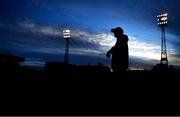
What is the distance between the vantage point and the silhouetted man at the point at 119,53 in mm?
8711

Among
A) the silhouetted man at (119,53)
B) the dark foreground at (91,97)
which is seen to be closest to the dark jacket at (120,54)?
the silhouetted man at (119,53)

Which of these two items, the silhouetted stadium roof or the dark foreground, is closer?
the dark foreground

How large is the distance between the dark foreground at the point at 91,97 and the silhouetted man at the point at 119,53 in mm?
288

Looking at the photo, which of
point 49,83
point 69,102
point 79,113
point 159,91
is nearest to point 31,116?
point 79,113

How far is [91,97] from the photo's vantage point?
7391 millimetres

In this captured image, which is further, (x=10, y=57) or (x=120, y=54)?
(x=10, y=57)

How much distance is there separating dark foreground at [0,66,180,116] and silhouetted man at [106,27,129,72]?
0.29m

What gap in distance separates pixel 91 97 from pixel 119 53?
207 cm

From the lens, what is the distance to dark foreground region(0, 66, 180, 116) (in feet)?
19.8

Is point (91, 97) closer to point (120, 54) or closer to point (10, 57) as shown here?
point (120, 54)

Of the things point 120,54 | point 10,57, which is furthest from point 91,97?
point 10,57

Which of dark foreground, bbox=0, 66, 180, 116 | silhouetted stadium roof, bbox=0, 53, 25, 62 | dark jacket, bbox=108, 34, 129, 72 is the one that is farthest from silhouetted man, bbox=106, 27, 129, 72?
silhouetted stadium roof, bbox=0, 53, 25, 62

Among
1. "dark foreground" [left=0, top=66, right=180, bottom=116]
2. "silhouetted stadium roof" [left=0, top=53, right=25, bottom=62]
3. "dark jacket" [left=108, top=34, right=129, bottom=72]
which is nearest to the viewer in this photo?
"dark foreground" [left=0, top=66, right=180, bottom=116]

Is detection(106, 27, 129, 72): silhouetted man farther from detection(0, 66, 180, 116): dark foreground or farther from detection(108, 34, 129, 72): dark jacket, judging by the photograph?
detection(0, 66, 180, 116): dark foreground
